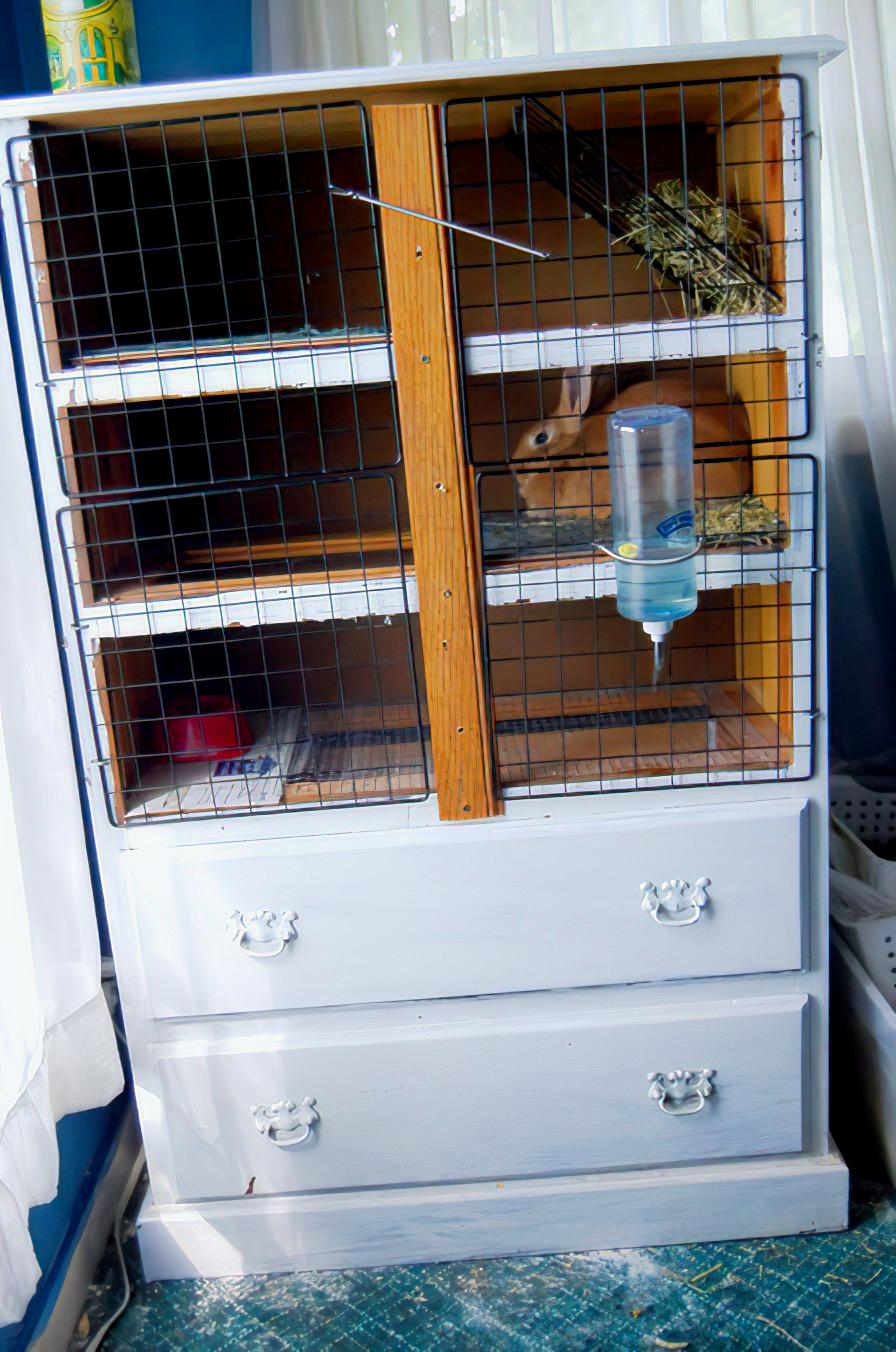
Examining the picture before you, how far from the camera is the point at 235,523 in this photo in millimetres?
1813

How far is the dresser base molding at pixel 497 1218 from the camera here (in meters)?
1.50

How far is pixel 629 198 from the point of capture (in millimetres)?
1415

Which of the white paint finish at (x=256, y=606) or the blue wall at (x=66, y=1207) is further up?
the white paint finish at (x=256, y=606)

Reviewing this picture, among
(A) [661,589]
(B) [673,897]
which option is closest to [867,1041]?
(B) [673,897]


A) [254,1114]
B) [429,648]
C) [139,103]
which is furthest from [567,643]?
[139,103]

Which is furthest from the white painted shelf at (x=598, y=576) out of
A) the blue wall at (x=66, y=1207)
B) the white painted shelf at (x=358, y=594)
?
the blue wall at (x=66, y=1207)

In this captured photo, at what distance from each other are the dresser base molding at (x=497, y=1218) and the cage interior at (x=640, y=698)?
551 mm

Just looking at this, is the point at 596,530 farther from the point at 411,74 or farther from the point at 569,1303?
the point at 569,1303

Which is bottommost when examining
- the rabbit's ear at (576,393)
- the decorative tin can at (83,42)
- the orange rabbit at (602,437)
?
the orange rabbit at (602,437)

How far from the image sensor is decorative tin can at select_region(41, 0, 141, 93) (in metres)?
1.29

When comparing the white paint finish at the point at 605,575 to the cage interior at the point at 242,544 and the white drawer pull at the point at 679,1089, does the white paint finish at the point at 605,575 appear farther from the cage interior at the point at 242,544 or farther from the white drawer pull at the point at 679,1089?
the white drawer pull at the point at 679,1089

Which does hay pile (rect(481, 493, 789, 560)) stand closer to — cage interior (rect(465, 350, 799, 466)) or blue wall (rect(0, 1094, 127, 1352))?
cage interior (rect(465, 350, 799, 466))

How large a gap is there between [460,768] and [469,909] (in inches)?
7.3

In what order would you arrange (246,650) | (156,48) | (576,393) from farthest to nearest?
(246,650)
(156,48)
(576,393)
